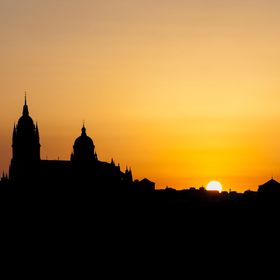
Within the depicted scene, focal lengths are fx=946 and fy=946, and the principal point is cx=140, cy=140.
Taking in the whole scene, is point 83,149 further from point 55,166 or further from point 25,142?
point 25,142

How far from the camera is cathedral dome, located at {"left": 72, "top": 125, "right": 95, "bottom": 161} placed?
191625 mm

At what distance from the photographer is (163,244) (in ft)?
472

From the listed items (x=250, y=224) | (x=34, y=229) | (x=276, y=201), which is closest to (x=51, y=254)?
(x=34, y=229)

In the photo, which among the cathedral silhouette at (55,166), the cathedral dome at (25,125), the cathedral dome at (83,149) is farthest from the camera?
Result: the cathedral dome at (25,125)

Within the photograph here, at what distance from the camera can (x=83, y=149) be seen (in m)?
192

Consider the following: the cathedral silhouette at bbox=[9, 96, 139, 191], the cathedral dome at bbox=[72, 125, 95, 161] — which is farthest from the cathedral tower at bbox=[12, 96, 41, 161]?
the cathedral dome at bbox=[72, 125, 95, 161]

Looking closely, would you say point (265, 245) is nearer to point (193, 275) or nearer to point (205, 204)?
point (193, 275)

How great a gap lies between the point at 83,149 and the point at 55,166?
22.3ft

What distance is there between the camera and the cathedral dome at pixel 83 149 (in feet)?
629

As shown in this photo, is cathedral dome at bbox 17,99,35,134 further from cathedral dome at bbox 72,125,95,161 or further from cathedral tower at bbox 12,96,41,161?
cathedral dome at bbox 72,125,95,161

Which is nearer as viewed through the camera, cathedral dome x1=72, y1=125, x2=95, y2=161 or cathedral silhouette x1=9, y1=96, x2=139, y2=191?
cathedral silhouette x1=9, y1=96, x2=139, y2=191

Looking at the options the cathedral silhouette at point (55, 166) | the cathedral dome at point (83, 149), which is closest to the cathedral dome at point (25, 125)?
the cathedral silhouette at point (55, 166)

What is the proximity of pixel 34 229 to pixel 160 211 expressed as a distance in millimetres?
31382

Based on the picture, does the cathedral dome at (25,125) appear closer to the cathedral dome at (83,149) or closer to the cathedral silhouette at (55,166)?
the cathedral silhouette at (55,166)
